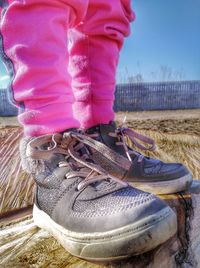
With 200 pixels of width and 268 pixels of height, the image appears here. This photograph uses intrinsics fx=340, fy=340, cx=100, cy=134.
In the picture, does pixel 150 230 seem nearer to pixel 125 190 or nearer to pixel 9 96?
pixel 125 190

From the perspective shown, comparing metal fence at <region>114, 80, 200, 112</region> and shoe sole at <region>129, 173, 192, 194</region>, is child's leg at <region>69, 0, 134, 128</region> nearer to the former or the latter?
shoe sole at <region>129, 173, 192, 194</region>

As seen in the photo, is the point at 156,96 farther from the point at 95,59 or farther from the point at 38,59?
the point at 38,59

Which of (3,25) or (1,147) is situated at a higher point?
(3,25)

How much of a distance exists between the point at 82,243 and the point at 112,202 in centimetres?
7

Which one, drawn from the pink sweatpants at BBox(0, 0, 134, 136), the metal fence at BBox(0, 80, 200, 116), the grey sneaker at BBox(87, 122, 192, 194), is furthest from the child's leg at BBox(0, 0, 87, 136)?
the metal fence at BBox(0, 80, 200, 116)

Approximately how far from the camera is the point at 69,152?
0.59 m

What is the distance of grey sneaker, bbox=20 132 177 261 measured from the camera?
1.44 feet

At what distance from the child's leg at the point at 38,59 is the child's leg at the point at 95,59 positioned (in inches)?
6.7

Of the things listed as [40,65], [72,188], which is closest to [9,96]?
[40,65]

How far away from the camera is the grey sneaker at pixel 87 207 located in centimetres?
44

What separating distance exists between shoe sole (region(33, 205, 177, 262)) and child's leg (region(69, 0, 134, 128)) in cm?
35

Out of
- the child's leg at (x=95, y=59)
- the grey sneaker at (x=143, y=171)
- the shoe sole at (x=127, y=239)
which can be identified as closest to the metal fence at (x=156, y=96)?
the child's leg at (x=95, y=59)

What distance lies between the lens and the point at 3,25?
58cm

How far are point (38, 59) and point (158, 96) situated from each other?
10.00 meters
